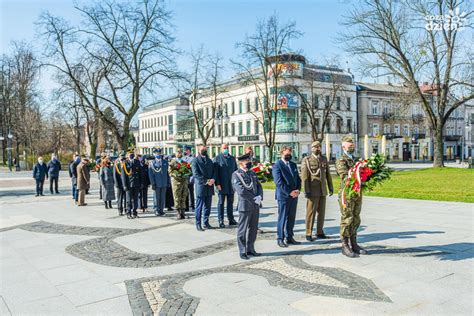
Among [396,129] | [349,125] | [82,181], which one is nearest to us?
[82,181]

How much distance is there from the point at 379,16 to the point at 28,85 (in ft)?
136

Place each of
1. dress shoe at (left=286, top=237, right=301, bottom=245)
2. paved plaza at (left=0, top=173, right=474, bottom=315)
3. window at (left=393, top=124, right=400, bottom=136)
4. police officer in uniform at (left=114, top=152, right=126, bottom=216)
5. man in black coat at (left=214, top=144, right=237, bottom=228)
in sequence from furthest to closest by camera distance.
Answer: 1. window at (left=393, top=124, right=400, bottom=136)
2. police officer in uniform at (left=114, top=152, right=126, bottom=216)
3. man in black coat at (left=214, top=144, right=237, bottom=228)
4. dress shoe at (left=286, top=237, right=301, bottom=245)
5. paved plaza at (left=0, top=173, right=474, bottom=315)

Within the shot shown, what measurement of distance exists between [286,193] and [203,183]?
8.19 feet

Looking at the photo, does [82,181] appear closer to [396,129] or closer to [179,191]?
[179,191]

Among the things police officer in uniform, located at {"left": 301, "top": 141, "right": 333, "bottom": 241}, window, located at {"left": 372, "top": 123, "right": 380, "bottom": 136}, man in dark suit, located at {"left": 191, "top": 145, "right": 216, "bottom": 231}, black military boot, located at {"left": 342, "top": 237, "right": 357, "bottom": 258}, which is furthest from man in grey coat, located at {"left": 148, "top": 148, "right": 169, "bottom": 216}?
window, located at {"left": 372, "top": 123, "right": 380, "bottom": 136}

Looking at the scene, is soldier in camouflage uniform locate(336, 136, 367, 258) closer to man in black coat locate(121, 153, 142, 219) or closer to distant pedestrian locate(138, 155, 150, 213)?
man in black coat locate(121, 153, 142, 219)

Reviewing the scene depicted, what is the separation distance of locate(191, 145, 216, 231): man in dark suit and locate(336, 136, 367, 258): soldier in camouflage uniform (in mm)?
3512

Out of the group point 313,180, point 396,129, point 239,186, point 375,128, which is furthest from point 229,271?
point 396,129

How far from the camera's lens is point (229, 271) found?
657cm

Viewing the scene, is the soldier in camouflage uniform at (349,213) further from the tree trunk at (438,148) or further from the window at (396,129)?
the window at (396,129)

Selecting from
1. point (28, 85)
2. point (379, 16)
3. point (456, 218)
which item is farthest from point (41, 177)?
point (28, 85)

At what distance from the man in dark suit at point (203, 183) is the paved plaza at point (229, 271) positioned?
0.45 metres

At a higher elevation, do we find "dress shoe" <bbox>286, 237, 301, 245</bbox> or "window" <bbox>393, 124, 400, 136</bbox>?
"window" <bbox>393, 124, 400, 136</bbox>

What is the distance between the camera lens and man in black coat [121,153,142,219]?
1229cm
